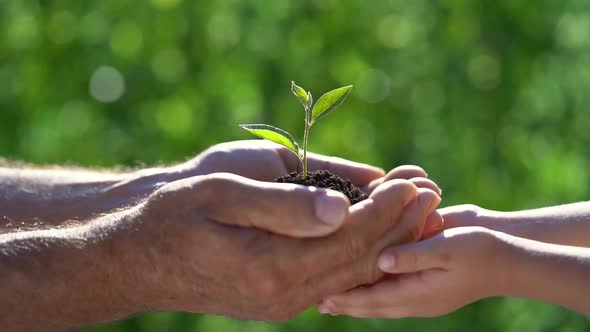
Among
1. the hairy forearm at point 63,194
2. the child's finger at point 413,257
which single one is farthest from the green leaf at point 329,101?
the hairy forearm at point 63,194

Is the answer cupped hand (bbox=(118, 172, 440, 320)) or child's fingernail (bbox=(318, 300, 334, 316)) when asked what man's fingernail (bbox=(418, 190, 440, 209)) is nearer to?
cupped hand (bbox=(118, 172, 440, 320))

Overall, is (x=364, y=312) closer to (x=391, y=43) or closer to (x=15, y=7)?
(x=391, y=43)

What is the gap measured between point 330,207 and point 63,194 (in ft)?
3.83

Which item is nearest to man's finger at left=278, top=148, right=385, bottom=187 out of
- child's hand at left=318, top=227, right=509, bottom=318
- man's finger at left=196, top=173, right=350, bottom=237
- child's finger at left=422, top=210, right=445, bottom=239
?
child's finger at left=422, top=210, right=445, bottom=239

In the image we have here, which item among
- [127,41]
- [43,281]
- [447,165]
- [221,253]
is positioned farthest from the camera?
[127,41]

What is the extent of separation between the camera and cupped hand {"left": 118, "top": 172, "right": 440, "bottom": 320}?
5.85 feet

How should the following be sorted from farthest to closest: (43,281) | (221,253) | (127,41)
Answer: (127,41)
(43,281)
(221,253)

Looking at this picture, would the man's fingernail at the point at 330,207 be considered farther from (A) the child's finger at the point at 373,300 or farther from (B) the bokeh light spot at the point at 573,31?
(B) the bokeh light spot at the point at 573,31

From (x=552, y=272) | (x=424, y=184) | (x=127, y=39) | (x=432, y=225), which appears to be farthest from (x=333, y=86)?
(x=552, y=272)

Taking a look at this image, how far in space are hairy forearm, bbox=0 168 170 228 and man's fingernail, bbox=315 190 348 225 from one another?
0.83m

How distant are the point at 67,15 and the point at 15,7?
10.6 inches

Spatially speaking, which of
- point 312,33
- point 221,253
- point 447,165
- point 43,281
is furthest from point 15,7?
point 221,253

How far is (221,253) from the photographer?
6.01 feet

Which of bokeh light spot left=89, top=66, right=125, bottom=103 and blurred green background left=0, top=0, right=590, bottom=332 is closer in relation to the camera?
blurred green background left=0, top=0, right=590, bottom=332
